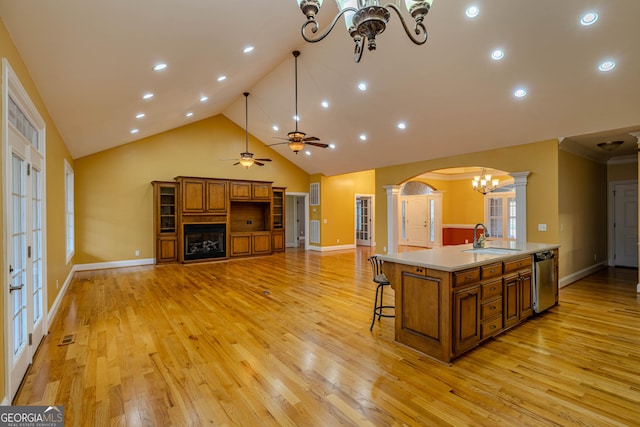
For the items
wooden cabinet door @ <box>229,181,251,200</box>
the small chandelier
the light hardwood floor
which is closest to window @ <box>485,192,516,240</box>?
the small chandelier

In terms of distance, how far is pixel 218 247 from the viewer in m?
8.62

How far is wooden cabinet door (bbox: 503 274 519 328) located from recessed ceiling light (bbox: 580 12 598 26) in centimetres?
286

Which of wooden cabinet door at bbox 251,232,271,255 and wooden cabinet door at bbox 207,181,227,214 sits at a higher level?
wooden cabinet door at bbox 207,181,227,214

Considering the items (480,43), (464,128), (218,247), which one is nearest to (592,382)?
(480,43)

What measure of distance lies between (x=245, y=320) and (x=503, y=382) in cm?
280

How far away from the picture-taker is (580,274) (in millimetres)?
6199

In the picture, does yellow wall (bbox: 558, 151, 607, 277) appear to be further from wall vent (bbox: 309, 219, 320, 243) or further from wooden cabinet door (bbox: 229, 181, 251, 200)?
wooden cabinet door (bbox: 229, 181, 251, 200)

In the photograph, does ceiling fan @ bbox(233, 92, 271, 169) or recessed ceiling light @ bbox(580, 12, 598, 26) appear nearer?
recessed ceiling light @ bbox(580, 12, 598, 26)

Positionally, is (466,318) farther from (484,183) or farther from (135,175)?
(135,175)

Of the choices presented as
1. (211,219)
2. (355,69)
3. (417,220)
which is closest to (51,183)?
(211,219)

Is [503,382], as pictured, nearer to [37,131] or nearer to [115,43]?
[115,43]

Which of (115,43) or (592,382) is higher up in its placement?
(115,43)

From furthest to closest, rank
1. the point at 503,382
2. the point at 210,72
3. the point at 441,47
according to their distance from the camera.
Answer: the point at 210,72, the point at 441,47, the point at 503,382

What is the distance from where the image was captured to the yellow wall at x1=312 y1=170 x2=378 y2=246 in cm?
1078
